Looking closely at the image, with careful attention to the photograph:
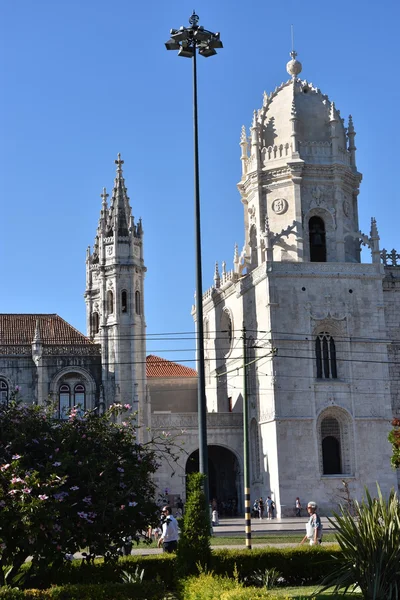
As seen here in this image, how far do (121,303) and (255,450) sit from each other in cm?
1138

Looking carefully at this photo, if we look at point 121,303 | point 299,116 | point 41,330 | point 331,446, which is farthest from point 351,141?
point 41,330

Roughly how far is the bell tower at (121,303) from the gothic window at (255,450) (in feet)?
20.9

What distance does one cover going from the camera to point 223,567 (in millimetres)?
18859

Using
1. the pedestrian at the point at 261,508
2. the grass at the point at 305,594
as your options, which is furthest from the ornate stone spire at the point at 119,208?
the grass at the point at 305,594

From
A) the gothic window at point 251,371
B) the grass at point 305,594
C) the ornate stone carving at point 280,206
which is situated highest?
the ornate stone carving at point 280,206

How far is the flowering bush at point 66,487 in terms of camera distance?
54.7ft

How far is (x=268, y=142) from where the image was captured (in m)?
55.1

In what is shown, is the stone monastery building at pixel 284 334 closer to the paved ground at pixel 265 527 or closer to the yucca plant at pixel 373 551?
the paved ground at pixel 265 527

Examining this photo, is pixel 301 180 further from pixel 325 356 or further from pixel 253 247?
pixel 325 356

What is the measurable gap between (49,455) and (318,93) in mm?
41504

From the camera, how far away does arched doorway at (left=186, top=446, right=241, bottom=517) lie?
2120 inches

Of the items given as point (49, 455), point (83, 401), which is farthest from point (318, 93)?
point (49, 455)

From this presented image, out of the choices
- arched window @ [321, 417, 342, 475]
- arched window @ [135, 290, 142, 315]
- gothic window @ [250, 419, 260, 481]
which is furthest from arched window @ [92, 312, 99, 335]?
arched window @ [321, 417, 342, 475]

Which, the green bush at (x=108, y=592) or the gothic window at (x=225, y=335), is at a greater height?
the gothic window at (x=225, y=335)
